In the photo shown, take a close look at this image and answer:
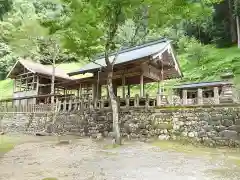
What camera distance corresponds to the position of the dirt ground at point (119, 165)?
6.77 meters

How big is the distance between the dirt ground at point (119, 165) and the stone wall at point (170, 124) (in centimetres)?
161

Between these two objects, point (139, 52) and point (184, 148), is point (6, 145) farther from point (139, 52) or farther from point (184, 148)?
point (139, 52)

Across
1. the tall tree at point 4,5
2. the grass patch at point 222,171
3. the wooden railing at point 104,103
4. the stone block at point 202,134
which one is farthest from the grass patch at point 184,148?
the tall tree at point 4,5

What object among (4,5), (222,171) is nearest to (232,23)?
(222,171)

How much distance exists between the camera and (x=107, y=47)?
1240cm

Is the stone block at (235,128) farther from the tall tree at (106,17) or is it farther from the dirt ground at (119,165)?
the tall tree at (106,17)

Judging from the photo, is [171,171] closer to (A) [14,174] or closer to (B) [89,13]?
(A) [14,174]

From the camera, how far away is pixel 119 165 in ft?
26.5

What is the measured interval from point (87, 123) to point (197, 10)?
9.48 m

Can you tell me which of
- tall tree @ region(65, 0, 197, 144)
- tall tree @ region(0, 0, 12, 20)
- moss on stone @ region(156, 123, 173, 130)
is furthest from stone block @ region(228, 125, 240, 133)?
tall tree @ region(0, 0, 12, 20)

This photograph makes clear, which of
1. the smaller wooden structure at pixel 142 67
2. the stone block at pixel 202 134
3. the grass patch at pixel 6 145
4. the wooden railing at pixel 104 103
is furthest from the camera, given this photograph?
the smaller wooden structure at pixel 142 67

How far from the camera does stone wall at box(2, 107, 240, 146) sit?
10430mm

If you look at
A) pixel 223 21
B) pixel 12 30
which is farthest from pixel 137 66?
pixel 223 21

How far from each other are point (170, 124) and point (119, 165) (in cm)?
480
